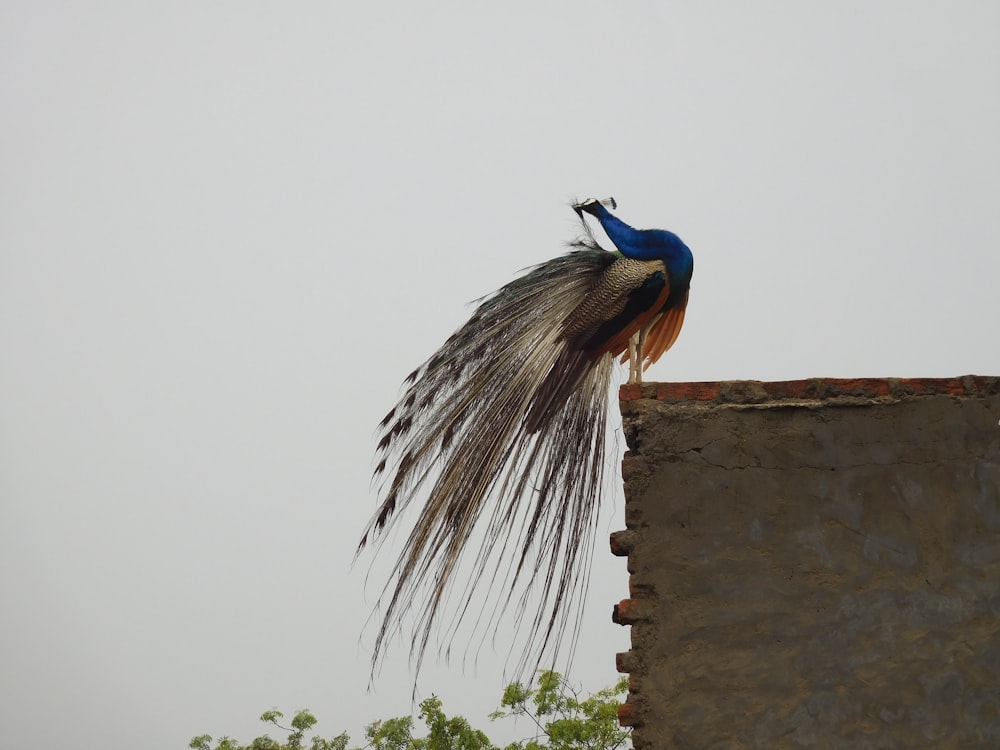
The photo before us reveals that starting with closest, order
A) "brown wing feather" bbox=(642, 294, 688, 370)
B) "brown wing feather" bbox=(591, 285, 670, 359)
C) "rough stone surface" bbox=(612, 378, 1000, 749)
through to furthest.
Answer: "rough stone surface" bbox=(612, 378, 1000, 749)
"brown wing feather" bbox=(591, 285, 670, 359)
"brown wing feather" bbox=(642, 294, 688, 370)

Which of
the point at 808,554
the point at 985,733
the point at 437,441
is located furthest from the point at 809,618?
the point at 437,441

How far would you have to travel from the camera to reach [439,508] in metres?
4.36

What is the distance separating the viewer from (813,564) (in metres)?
3.60

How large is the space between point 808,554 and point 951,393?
2.93 ft

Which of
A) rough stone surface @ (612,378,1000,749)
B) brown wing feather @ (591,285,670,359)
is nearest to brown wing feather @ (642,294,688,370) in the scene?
brown wing feather @ (591,285,670,359)

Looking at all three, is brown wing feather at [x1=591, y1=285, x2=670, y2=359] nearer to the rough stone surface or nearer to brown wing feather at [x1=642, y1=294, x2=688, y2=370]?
brown wing feather at [x1=642, y1=294, x2=688, y2=370]

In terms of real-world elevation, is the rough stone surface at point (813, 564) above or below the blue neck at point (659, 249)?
below

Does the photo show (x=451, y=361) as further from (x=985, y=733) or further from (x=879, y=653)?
(x=985, y=733)

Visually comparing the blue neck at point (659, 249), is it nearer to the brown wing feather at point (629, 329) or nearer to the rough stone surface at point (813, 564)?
the brown wing feather at point (629, 329)

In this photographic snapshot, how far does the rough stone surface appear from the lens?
346cm

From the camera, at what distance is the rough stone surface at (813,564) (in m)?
3.46

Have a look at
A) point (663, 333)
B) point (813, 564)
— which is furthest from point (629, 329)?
point (813, 564)

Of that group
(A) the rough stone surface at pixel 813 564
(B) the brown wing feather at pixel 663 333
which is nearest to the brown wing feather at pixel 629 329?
(B) the brown wing feather at pixel 663 333

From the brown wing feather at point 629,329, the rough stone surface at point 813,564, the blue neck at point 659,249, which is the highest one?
the blue neck at point 659,249
